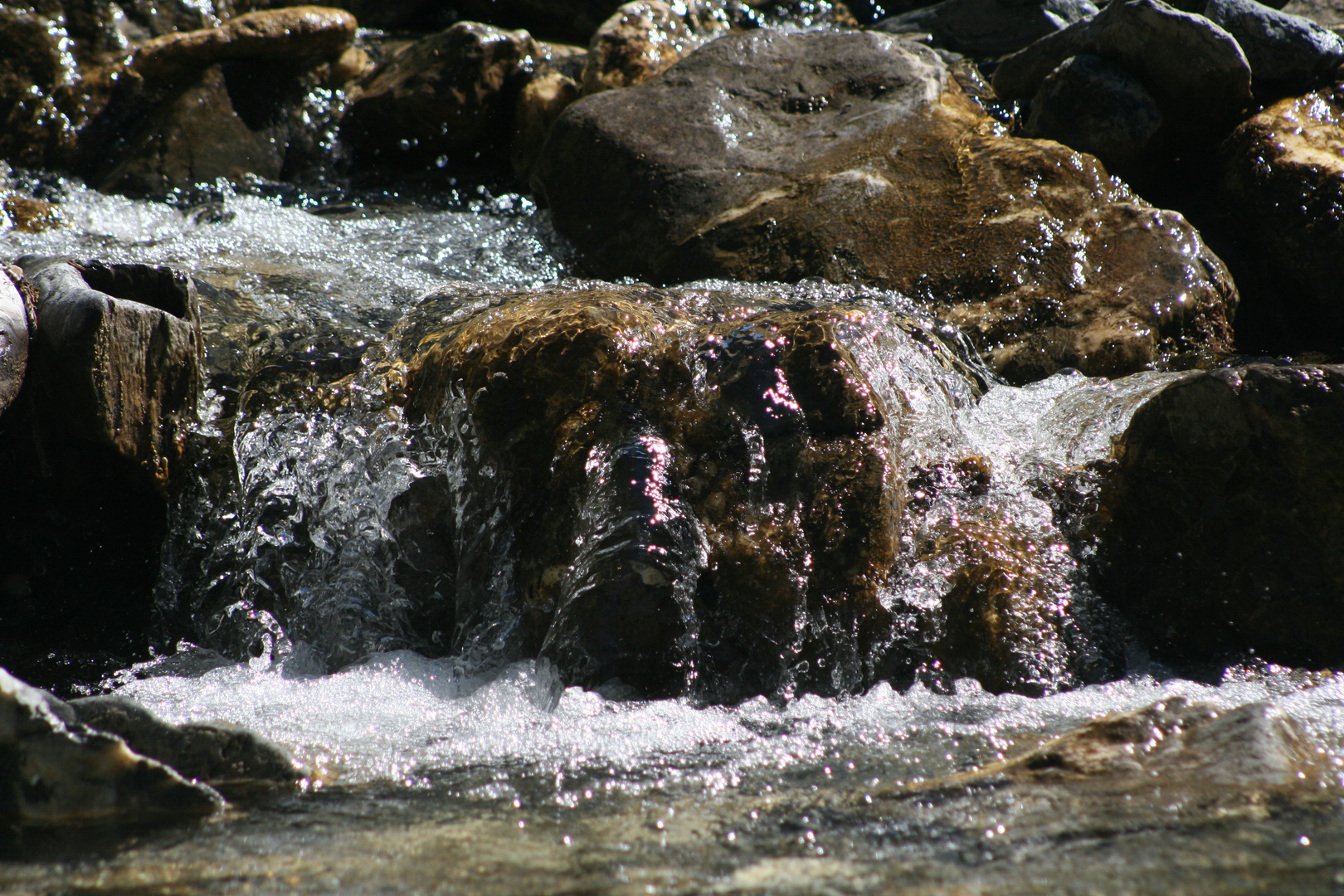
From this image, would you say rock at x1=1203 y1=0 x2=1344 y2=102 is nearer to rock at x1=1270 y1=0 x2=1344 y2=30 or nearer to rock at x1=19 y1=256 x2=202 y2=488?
rock at x1=1270 y1=0 x2=1344 y2=30

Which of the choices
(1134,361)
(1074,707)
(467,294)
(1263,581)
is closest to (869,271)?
(1134,361)

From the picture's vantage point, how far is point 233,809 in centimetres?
170

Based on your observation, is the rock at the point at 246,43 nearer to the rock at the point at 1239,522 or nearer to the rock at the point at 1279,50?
the rock at the point at 1279,50

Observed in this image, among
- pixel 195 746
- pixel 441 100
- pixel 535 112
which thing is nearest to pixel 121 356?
pixel 195 746

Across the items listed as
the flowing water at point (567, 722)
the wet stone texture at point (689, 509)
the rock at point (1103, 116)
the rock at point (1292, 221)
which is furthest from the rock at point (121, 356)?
the rock at point (1292, 221)

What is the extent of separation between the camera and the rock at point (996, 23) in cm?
731

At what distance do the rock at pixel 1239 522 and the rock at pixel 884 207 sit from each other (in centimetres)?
99

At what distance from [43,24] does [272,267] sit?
3.67 m

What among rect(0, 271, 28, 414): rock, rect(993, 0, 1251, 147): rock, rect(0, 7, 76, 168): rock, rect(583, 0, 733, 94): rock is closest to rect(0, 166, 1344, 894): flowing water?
rect(0, 271, 28, 414): rock

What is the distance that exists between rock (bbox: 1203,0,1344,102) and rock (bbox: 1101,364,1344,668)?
3.18 meters

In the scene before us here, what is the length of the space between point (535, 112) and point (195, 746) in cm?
538

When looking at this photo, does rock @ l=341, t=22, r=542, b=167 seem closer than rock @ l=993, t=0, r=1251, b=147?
No

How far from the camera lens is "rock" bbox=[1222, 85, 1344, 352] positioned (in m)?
4.31

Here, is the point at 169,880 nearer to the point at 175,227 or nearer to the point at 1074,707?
the point at 1074,707
